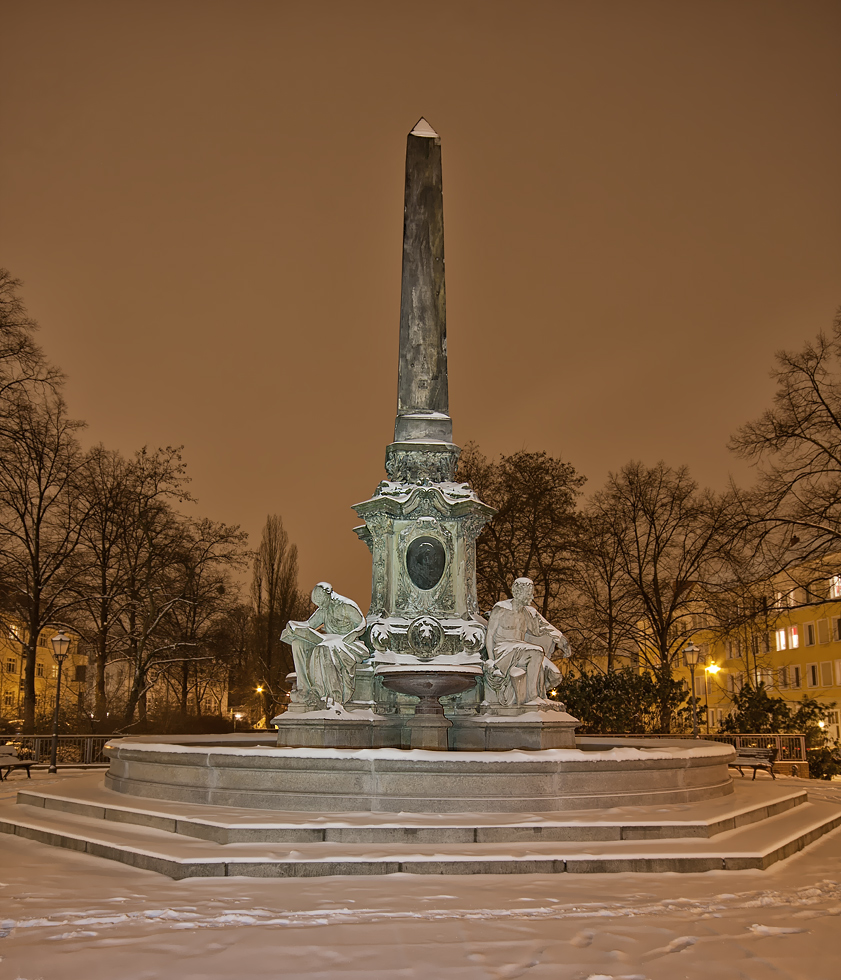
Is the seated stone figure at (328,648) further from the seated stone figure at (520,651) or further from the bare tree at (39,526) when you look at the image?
the bare tree at (39,526)

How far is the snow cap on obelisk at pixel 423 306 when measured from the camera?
16312 mm

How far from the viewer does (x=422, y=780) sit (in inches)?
407

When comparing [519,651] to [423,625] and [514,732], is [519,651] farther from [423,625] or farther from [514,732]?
[423,625]

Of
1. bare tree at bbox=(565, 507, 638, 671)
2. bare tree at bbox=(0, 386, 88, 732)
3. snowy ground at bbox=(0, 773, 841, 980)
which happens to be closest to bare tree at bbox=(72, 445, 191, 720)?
bare tree at bbox=(0, 386, 88, 732)

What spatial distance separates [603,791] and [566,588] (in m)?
26.1

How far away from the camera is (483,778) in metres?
10.4

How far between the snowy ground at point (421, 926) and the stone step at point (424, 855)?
0.15 m

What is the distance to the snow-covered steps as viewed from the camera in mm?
8141

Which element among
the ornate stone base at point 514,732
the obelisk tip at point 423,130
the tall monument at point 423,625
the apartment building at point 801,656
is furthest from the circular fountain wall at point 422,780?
the apartment building at point 801,656

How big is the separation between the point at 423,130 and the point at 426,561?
317 inches

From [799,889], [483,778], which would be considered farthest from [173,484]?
[799,889]

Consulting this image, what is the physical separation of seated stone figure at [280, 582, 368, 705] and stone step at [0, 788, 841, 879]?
14.3 ft

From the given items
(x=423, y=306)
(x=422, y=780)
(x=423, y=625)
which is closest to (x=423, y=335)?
(x=423, y=306)

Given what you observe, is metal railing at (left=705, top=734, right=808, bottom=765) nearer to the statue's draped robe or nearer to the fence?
the fence
